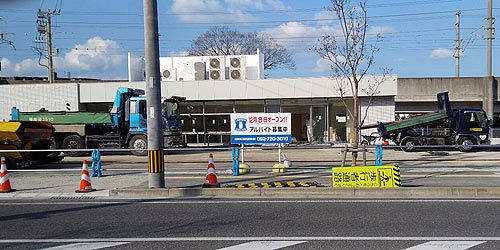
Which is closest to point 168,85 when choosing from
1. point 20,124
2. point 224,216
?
point 20,124

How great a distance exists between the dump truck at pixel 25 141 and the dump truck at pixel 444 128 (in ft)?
55.9

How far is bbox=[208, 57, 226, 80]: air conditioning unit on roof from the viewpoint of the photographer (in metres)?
37.1

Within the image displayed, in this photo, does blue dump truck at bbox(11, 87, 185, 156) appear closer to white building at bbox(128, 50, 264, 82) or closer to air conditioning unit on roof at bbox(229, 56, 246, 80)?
white building at bbox(128, 50, 264, 82)

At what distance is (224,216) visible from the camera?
28.8 ft

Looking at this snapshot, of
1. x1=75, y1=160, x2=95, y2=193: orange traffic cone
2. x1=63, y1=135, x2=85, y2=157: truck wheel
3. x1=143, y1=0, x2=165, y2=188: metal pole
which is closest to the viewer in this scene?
x1=143, y1=0, x2=165, y2=188: metal pole

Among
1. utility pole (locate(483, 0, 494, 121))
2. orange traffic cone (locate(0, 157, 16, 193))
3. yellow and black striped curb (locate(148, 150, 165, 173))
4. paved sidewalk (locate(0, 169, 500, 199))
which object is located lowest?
paved sidewalk (locate(0, 169, 500, 199))

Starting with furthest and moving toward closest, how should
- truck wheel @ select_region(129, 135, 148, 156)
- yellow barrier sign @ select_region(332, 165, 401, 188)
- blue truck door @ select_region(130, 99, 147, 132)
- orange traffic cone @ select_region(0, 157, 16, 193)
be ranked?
1. blue truck door @ select_region(130, 99, 147, 132)
2. truck wheel @ select_region(129, 135, 148, 156)
3. orange traffic cone @ select_region(0, 157, 16, 193)
4. yellow barrier sign @ select_region(332, 165, 401, 188)

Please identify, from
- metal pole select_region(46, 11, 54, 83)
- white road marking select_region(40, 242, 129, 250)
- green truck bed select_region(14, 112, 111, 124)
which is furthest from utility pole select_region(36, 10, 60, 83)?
white road marking select_region(40, 242, 129, 250)

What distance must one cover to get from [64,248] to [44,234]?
1.14m

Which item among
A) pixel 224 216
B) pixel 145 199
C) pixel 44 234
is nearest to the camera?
pixel 44 234

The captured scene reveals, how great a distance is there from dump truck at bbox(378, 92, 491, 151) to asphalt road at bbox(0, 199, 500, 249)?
616 inches

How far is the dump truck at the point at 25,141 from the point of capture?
58.2ft

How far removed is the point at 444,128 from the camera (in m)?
25.4

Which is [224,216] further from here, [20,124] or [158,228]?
[20,124]
